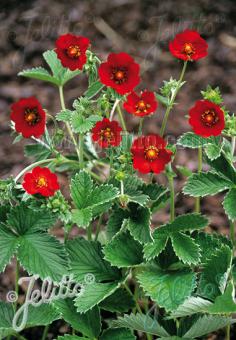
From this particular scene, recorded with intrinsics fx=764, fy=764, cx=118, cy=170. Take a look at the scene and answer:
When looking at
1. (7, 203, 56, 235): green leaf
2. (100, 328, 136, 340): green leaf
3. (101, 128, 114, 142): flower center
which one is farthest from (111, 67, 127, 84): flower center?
(100, 328, 136, 340): green leaf

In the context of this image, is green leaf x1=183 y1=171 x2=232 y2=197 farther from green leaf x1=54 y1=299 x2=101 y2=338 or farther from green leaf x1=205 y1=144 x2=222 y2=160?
green leaf x1=54 y1=299 x2=101 y2=338

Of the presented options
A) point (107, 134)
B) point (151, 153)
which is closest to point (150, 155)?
point (151, 153)

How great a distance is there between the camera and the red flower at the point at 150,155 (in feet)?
5.15

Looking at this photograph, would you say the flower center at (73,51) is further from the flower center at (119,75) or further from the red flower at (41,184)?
the red flower at (41,184)

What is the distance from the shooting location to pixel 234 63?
3027mm

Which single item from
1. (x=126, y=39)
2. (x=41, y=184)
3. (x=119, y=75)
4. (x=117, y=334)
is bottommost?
(x=126, y=39)

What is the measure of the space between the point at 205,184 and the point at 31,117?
40 centimetres

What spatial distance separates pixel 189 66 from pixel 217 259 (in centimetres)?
159

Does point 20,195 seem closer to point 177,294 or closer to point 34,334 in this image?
point 177,294

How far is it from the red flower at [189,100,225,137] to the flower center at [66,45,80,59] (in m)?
0.27

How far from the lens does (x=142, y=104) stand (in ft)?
5.44

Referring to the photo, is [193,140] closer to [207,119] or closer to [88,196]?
[207,119]

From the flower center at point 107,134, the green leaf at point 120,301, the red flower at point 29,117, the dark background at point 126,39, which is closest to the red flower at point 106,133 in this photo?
the flower center at point 107,134

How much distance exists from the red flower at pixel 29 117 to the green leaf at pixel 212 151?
13.7 inches
